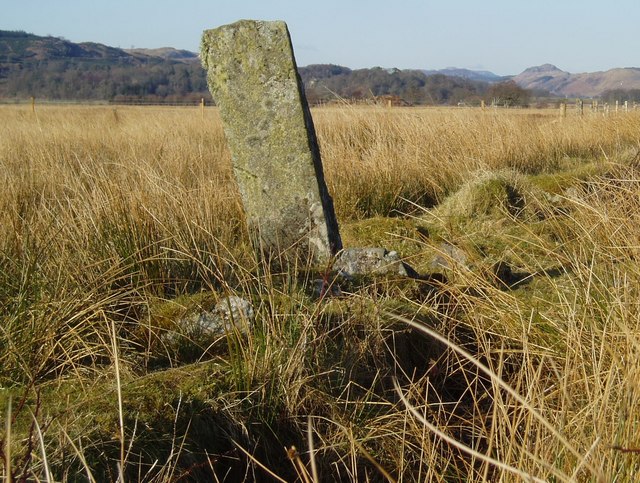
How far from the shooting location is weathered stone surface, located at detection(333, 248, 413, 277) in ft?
12.8

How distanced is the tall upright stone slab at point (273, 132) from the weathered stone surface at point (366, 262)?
0.52 ft

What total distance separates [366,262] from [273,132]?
0.95 metres

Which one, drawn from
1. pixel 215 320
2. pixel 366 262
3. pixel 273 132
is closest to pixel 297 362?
pixel 215 320

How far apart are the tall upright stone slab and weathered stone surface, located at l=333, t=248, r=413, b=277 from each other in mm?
159

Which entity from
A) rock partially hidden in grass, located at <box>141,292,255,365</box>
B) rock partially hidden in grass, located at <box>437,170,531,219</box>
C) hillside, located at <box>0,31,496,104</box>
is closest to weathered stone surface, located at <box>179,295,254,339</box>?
rock partially hidden in grass, located at <box>141,292,255,365</box>

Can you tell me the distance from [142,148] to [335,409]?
277 inches

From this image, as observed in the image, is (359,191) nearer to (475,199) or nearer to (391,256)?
(475,199)

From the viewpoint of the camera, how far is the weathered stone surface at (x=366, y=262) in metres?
3.89

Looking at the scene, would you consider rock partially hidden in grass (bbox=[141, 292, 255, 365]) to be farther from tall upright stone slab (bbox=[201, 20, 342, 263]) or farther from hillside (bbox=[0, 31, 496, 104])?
hillside (bbox=[0, 31, 496, 104])

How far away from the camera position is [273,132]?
14.0 ft

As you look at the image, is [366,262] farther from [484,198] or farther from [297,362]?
[484,198]

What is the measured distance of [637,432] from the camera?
1687mm

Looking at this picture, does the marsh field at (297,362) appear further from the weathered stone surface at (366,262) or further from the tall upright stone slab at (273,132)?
the tall upright stone slab at (273,132)

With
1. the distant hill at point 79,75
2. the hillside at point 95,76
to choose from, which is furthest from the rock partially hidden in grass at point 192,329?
the distant hill at point 79,75
